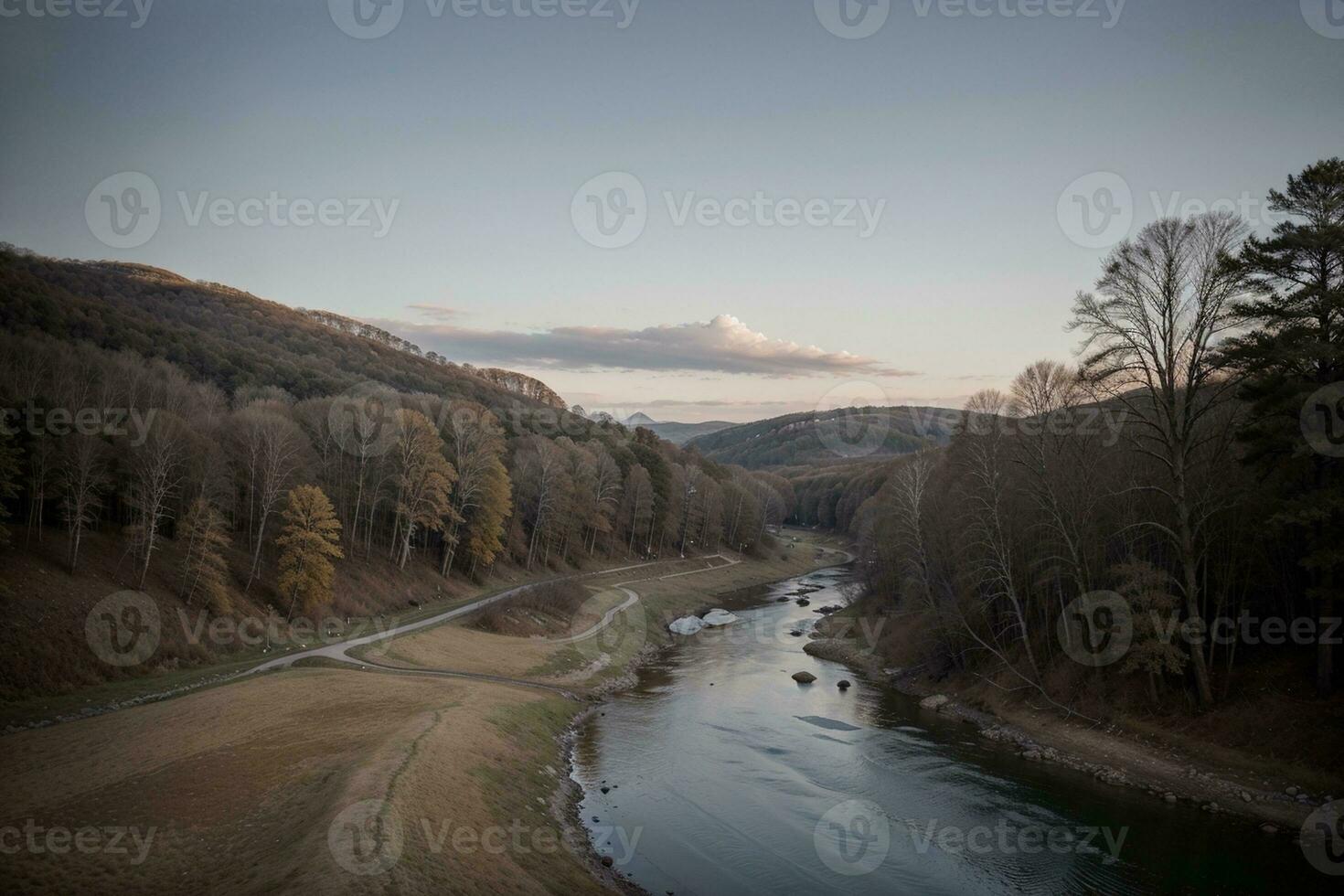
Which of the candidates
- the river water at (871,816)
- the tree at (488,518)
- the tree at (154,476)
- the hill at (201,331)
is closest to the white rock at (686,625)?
the tree at (488,518)

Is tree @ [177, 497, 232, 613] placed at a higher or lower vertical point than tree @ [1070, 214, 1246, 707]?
lower

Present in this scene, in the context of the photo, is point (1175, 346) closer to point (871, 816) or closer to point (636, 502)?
point (871, 816)

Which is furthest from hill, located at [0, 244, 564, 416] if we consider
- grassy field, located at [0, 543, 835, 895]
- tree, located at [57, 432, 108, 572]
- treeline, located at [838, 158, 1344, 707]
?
treeline, located at [838, 158, 1344, 707]

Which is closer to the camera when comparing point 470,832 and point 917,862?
point 470,832

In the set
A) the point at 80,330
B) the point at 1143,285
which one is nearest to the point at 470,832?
the point at 1143,285

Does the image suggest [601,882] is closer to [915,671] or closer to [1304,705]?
[1304,705]

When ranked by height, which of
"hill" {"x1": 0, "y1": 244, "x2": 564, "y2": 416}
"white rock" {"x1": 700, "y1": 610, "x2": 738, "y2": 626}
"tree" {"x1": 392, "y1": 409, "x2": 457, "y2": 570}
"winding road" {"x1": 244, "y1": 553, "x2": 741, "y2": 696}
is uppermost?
"hill" {"x1": 0, "y1": 244, "x2": 564, "y2": 416}

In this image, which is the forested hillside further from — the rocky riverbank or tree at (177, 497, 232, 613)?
the rocky riverbank
